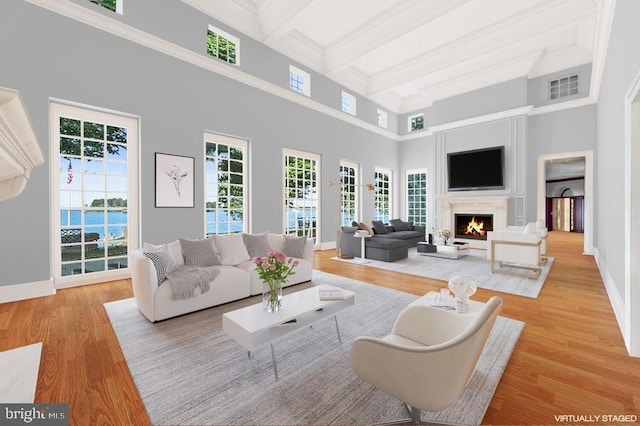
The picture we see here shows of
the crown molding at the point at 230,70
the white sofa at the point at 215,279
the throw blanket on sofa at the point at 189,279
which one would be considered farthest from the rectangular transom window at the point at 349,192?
the throw blanket on sofa at the point at 189,279

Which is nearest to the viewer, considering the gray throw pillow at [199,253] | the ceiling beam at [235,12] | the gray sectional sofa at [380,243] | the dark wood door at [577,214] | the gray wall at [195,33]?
the gray throw pillow at [199,253]

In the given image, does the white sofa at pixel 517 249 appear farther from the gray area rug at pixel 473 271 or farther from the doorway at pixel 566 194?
the doorway at pixel 566 194

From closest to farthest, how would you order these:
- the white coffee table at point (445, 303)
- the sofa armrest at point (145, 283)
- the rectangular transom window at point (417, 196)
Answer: the white coffee table at point (445, 303) → the sofa armrest at point (145, 283) → the rectangular transom window at point (417, 196)

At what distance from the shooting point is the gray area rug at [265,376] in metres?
1.58

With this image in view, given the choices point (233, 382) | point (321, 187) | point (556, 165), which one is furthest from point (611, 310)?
point (556, 165)

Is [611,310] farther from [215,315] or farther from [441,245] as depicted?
[215,315]

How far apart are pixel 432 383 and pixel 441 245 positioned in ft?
18.2

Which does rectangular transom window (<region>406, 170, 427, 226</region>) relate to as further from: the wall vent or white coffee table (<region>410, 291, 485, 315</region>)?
white coffee table (<region>410, 291, 485, 315</region>)

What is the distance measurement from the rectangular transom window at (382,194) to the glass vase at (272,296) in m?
7.43

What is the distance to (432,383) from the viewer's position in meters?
1.22

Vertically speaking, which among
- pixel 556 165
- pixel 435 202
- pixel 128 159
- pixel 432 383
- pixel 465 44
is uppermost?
pixel 465 44

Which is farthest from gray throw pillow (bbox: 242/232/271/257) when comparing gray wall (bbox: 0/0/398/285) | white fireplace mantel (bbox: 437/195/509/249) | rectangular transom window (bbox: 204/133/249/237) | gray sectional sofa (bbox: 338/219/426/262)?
white fireplace mantel (bbox: 437/195/509/249)

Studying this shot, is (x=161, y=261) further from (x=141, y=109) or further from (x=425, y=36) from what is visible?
(x=425, y=36)

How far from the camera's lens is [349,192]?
28.2 ft
